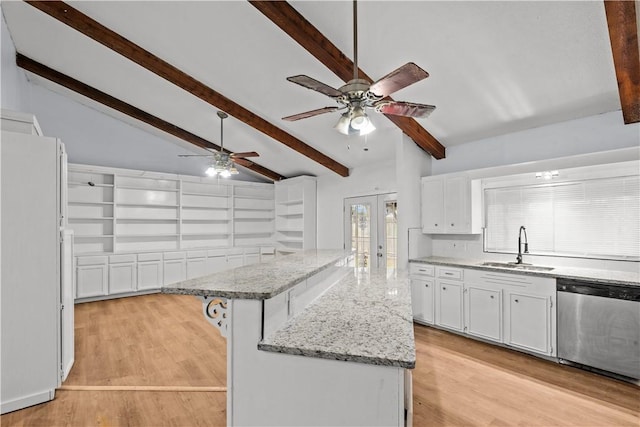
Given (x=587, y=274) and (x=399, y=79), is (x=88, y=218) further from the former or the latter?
(x=587, y=274)

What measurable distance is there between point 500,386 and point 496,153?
2.92 metres

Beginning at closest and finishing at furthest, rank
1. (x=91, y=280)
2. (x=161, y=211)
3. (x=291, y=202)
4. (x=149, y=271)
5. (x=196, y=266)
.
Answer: (x=91, y=280) < (x=149, y=271) < (x=161, y=211) < (x=196, y=266) < (x=291, y=202)

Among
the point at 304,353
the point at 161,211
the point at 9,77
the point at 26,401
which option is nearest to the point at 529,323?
the point at 304,353

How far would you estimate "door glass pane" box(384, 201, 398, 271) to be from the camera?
564 cm

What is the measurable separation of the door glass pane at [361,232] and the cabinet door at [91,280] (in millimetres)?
4758

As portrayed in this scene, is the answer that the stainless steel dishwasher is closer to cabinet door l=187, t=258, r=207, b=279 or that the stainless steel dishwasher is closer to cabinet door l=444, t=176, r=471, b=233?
cabinet door l=444, t=176, r=471, b=233

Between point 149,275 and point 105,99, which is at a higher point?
point 105,99

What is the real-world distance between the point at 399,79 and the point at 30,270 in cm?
313

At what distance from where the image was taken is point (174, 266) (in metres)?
6.59

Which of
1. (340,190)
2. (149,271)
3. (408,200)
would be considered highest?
(340,190)

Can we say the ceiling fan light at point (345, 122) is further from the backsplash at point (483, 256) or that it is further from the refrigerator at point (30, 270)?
the backsplash at point (483, 256)

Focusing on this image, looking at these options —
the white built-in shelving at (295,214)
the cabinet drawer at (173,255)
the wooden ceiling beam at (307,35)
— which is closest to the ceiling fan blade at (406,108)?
the wooden ceiling beam at (307,35)

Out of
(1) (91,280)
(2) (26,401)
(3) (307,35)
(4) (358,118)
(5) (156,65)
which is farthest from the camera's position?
(1) (91,280)

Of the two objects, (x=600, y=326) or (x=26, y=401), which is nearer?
(x=26, y=401)
